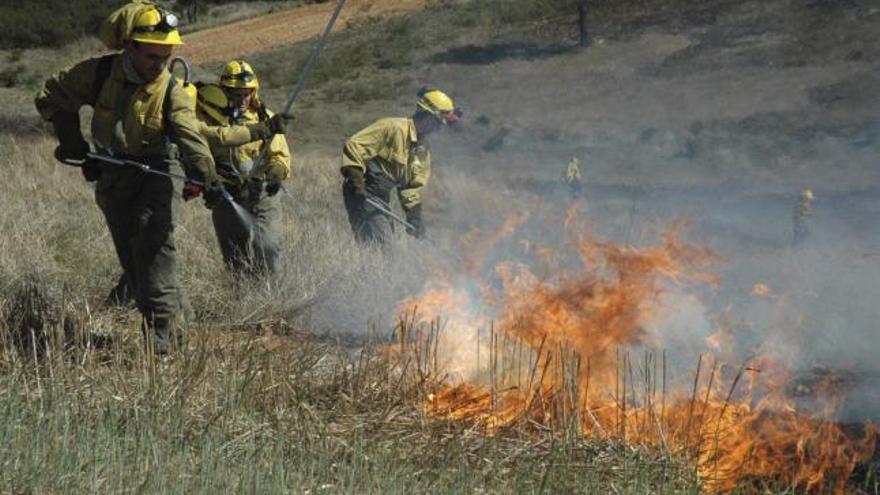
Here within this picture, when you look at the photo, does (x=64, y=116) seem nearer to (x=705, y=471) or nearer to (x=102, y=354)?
(x=102, y=354)

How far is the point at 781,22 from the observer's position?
2970 centimetres

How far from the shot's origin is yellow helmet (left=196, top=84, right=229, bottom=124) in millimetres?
8703

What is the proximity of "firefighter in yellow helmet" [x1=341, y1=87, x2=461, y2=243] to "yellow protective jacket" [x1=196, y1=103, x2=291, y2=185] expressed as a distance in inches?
27.1

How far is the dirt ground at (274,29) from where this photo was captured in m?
40.5

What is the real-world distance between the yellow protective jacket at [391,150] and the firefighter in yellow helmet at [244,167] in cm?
71

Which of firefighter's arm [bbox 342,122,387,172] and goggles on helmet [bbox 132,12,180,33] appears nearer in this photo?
goggles on helmet [bbox 132,12,180,33]

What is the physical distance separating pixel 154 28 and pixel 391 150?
337 centimetres

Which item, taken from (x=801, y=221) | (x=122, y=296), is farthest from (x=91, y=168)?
(x=801, y=221)

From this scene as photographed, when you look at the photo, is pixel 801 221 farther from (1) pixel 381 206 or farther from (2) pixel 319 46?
(2) pixel 319 46

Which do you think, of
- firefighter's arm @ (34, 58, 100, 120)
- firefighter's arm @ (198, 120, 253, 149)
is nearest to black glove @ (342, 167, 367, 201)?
firefighter's arm @ (198, 120, 253, 149)

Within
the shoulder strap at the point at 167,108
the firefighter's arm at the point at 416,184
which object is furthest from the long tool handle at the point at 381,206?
the shoulder strap at the point at 167,108

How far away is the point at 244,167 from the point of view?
352 inches

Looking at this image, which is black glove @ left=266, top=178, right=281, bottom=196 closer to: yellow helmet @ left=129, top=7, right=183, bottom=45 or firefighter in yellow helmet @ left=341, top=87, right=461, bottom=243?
firefighter in yellow helmet @ left=341, top=87, right=461, bottom=243

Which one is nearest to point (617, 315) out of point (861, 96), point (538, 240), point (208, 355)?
point (208, 355)
